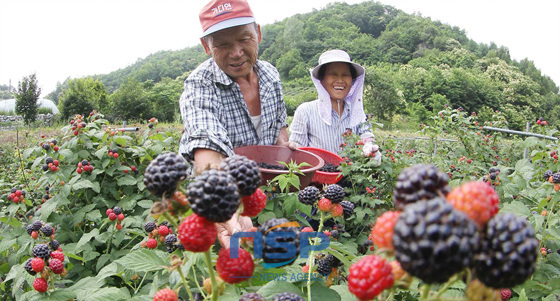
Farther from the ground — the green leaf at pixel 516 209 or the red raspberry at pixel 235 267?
the red raspberry at pixel 235 267

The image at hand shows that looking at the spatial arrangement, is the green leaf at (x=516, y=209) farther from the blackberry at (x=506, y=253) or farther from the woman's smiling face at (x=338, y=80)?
the woman's smiling face at (x=338, y=80)

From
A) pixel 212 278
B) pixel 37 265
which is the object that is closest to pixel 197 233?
pixel 212 278

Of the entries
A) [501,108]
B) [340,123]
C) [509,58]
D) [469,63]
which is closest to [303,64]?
[469,63]

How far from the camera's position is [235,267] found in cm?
62

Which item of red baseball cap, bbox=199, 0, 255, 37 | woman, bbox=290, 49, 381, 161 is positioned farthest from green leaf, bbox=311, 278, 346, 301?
woman, bbox=290, 49, 381, 161

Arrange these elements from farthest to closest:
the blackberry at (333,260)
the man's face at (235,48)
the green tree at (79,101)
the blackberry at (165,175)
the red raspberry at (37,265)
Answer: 1. the green tree at (79,101)
2. the man's face at (235,48)
3. the red raspberry at (37,265)
4. the blackberry at (333,260)
5. the blackberry at (165,175)

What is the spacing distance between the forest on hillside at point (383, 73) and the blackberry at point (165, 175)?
28118 millimetres

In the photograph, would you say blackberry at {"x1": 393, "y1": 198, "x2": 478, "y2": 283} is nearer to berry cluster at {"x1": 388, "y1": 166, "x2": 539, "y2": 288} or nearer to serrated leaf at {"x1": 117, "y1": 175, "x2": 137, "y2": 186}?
berry cluster at {"x1": 388, "y1": 166, "x2": 539, "y2": 288}

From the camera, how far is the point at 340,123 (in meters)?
3.48

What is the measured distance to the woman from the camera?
11.2 ft

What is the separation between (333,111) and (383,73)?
29.3 meters

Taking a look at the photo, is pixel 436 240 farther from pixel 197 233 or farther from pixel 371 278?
pixel 197 233

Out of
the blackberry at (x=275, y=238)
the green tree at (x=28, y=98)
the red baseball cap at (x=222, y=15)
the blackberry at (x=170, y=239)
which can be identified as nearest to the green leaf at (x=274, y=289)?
the blackberry at (x=275, y=238)

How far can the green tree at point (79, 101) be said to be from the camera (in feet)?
94.0
